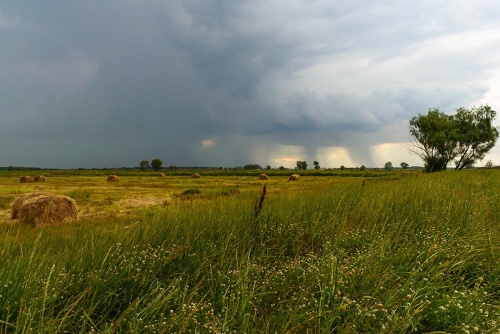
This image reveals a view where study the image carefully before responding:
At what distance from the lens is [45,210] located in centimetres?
1462

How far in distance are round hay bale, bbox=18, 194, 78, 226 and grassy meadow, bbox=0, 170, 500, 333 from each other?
33.1 feet

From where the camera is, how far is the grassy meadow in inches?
134

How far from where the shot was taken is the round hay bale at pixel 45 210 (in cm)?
1466

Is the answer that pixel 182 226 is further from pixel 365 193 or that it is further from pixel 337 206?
pixel 365 193

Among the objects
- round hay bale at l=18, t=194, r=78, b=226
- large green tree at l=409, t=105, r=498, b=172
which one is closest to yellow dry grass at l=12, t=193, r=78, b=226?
round hay bale at l=18, t=194, r=78, b=226

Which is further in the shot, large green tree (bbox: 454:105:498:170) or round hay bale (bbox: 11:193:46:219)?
large green tree (bbox: 454:105:498:170)

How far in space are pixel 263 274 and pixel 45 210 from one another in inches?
541

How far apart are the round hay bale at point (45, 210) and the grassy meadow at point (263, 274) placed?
10.1 metres

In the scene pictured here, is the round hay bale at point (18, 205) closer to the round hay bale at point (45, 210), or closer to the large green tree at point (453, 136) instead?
the round hay bale at point (45, 210)

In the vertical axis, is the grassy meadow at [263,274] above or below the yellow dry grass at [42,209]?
above

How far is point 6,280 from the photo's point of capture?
359 cm

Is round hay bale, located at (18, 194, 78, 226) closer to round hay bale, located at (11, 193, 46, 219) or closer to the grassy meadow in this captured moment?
round hay bale, located at (11, 193, 46, 219)

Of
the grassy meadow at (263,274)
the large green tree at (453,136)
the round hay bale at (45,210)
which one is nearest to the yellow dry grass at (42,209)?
the round hay bale at (45,210)

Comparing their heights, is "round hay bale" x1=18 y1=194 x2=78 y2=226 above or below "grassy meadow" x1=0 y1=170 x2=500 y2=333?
below
